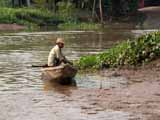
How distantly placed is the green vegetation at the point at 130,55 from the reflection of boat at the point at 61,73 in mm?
2802

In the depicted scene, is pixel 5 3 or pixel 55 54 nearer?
pixel 55 54

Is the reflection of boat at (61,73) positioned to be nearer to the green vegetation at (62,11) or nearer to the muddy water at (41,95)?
the muddy water at (41,95)

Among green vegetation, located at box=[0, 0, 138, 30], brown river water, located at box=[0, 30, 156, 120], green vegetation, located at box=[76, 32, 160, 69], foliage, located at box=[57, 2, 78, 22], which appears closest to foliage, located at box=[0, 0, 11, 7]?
green vegetation, located at box=[0, 0, 138, 30]

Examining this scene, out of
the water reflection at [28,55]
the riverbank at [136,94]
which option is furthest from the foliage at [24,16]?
the riverbank at [136,94]

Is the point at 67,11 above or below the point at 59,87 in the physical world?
above

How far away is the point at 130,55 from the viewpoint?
19.0m

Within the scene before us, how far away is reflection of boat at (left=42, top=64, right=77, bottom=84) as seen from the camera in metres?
16.0

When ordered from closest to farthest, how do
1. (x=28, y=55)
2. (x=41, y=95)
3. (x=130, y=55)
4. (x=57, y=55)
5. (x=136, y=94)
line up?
(x=136, y=94) → (x=41, y=95) → (x=57, y=55) → (x=130, y=55) → (x=28, y=55)

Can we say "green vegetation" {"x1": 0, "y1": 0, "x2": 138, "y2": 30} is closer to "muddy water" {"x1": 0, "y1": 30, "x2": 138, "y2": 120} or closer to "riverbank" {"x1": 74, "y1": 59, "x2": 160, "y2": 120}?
"muddy water" {"x1": 0, "y1": 30, "x2": 138, "y2": 120}

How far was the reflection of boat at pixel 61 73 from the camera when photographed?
16.0 meters

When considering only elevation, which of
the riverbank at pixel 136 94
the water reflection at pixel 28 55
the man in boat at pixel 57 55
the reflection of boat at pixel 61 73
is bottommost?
the water reflection at pixel 28 55

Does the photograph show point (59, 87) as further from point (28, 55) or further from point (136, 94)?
point (28, 55)

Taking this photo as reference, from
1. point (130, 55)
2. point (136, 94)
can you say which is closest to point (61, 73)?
point (136, 94)

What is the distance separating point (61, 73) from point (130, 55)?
12.0 feet
